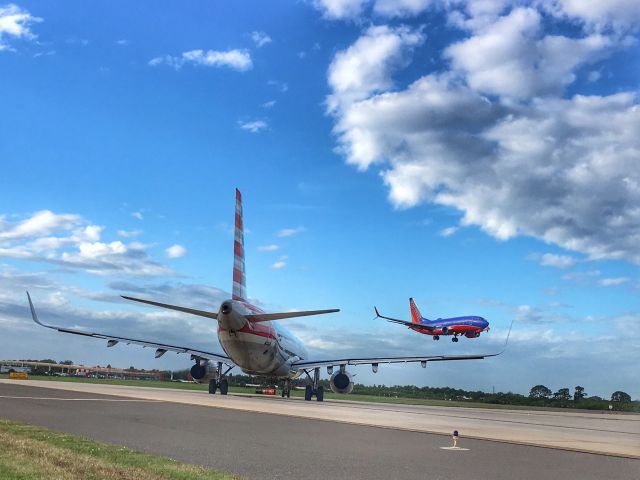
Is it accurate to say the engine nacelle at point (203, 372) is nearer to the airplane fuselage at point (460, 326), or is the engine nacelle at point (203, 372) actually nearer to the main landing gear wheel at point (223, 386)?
the main landing gear wheel at point (223, 386)

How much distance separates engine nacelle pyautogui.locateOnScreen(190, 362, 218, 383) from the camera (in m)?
47.2

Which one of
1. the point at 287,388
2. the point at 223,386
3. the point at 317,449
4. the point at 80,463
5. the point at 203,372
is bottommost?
the point at 287,388

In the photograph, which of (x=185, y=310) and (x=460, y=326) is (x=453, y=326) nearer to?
(x=460, y=326)

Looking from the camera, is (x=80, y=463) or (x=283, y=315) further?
(x=283, y=315)

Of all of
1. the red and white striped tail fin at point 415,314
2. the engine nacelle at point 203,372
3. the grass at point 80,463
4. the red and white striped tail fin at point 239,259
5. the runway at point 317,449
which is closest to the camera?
the grass at point 80,463

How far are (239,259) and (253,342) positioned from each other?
595cm

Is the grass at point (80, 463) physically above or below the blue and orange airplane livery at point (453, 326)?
below

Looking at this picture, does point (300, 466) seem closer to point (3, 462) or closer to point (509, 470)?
point (509, 470)

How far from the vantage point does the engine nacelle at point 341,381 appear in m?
47.4

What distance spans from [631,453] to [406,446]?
229 inches

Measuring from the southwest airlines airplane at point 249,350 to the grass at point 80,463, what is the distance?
69.9ft

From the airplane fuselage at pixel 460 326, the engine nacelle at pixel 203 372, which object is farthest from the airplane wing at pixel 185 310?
the airplane fuselage at pixel 460 326

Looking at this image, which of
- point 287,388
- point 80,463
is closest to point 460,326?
point 287,388

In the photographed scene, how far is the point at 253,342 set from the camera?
1566 inches
